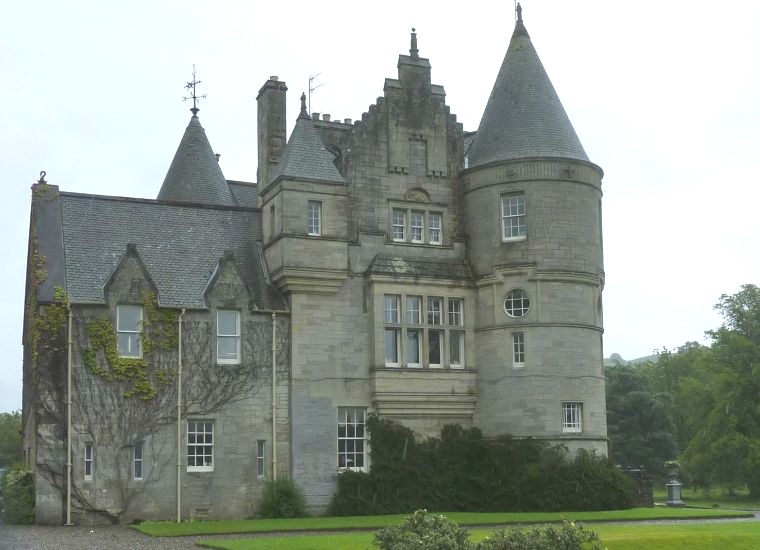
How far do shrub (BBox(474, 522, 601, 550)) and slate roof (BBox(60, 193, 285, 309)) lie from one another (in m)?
16.5

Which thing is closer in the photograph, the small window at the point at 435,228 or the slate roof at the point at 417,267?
the slate roof at the point at 417,267

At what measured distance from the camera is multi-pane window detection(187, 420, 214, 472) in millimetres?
33250

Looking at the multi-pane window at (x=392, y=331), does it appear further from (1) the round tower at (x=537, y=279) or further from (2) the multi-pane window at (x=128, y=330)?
(2) the multi-pane window at (x=128, y=330)

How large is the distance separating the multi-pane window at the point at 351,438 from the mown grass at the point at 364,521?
2458 mm

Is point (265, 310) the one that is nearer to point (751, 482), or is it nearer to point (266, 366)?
point (266, 366)

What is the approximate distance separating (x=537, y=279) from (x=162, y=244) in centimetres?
1232

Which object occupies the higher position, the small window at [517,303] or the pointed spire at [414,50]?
the pointed spire at [414,50]

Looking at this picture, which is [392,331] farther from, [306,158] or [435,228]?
[306,158]

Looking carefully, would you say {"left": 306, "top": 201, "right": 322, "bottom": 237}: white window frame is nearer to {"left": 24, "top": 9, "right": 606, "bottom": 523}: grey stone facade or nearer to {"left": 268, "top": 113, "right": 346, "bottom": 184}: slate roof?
{"left": 24, "top": 9, "right": 606, "bottom": 523}: grey stone facade

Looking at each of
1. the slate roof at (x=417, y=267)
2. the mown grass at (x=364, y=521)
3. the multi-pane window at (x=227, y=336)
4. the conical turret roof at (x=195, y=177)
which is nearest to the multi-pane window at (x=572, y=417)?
the mown grass at (x=364, y=521)

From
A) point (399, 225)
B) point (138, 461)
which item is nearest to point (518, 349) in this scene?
point (399, 225)

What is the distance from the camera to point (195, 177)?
43.6m

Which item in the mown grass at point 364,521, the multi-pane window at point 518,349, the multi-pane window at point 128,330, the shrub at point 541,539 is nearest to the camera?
the shrub at point 541,539

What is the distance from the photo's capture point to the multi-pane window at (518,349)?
3666 centimetres
